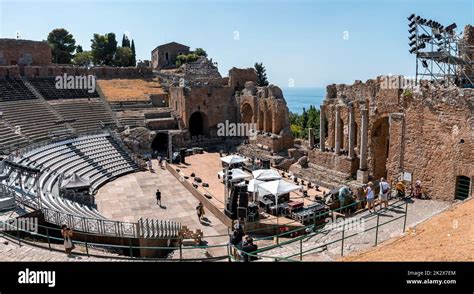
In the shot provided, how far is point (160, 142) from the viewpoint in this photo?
4316 cm

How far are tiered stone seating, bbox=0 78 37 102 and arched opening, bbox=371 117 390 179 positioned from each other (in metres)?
32.0

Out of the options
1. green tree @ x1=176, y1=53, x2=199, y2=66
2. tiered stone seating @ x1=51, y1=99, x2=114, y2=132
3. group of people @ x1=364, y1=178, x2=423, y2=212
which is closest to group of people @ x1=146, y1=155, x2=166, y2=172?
tiered stone seating @ x1=51, y1=99, x2=114, y2=132

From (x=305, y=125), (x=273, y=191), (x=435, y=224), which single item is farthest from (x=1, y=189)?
(x=305, y=125)

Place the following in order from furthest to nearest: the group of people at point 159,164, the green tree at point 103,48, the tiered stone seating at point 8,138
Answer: the green tree at point 103,48 < the group of people at point 159,164 < the tiered stone seating at point 8,138

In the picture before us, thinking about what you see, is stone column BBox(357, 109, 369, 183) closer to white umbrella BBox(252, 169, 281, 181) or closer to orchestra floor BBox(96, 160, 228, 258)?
white umbrella BBox(252, 169, 281, 181)

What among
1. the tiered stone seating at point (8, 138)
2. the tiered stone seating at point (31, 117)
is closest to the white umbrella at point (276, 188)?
the tiered stone seating at point (8, 138)

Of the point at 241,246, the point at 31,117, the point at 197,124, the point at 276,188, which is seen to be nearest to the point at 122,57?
the point at 197,124

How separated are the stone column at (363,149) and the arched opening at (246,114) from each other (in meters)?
18.9

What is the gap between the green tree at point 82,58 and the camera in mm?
67375

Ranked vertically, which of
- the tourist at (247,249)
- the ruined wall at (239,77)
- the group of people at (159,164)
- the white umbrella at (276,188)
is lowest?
the group of people at (159,164)

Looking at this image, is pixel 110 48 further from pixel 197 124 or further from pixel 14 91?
pixel 14 91

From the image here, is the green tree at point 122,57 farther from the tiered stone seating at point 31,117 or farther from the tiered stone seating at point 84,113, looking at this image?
the tiered stone seating at point 31,117

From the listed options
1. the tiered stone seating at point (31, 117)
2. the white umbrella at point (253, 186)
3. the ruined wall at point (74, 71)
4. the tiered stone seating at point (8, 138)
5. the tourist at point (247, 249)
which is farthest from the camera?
the ruined wall at point (74, 71)
